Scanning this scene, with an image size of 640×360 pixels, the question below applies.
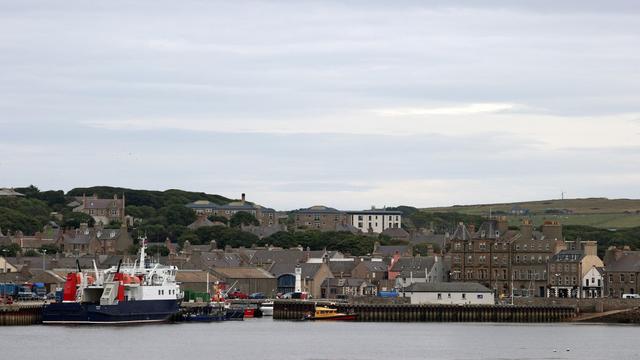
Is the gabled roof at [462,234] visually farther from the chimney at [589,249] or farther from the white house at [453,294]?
the white house at [453,294]

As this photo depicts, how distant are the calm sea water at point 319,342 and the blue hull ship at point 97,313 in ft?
8.13

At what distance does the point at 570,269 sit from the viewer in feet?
519

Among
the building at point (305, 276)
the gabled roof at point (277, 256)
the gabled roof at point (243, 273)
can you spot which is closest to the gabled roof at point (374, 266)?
the building at point (305, 276)

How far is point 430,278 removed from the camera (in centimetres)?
17062

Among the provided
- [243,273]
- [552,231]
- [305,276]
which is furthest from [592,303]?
[243,273]

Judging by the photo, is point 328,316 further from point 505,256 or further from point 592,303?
point 505,256

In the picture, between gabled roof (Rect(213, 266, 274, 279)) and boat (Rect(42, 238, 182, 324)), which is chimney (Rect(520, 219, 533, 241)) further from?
boat (Rect(42, 238, 182, 324))

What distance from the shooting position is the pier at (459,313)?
5512 inches

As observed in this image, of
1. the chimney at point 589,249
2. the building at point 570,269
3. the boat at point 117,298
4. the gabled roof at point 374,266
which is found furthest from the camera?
the gabled roof at point 374,266

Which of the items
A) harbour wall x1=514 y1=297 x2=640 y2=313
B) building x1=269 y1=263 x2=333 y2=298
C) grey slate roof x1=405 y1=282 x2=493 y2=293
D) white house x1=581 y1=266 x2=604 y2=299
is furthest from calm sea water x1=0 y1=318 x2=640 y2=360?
building x1=269 y1=263 x2=333 y2=298

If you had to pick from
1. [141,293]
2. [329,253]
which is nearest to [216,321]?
[141,293]

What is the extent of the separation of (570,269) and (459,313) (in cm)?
2094

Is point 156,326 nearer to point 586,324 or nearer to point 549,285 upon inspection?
point 586,324

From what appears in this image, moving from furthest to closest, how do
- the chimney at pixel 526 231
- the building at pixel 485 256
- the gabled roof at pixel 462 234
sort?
the gabled roof at pixel 462 234 < the building at pixel 485 256 < the chimney at pixel 526 231
